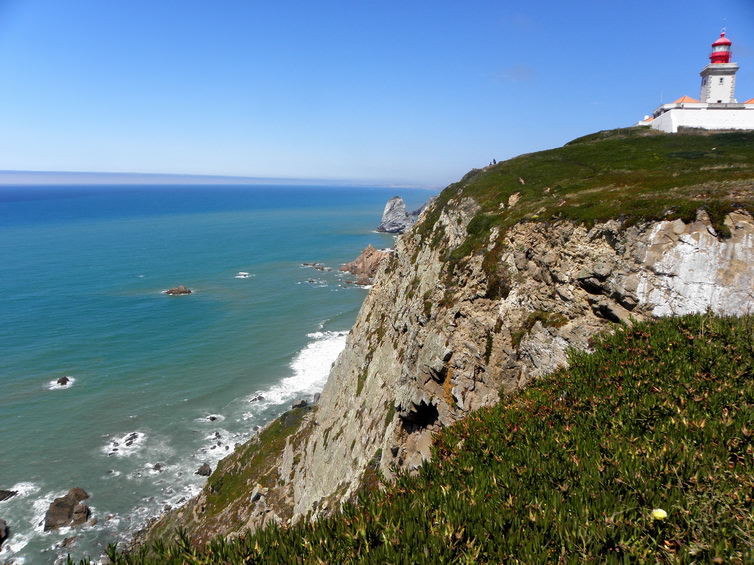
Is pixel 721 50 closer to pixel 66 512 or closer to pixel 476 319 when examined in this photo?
pixel 476 319

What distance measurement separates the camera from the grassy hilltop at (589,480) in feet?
21.5

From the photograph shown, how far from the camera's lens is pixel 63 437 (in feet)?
167

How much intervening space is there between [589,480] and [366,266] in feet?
376

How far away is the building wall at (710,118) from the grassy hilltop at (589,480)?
1712 inches

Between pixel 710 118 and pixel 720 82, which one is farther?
pixel 720 82

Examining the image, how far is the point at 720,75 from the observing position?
158 feet

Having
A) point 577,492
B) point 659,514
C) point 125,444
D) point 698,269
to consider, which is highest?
point 698,269

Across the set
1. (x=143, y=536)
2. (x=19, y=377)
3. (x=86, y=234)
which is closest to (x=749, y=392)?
(x=143, y=536)

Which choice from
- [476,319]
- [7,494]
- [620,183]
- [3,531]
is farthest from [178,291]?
[620,183]

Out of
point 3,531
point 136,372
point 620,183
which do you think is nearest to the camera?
point 620,183

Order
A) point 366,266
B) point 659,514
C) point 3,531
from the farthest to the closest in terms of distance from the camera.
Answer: point 366,266 → point 3,531 → point 659,514

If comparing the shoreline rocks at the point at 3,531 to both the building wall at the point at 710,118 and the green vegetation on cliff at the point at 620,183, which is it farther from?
the building wall at the point at 710,118

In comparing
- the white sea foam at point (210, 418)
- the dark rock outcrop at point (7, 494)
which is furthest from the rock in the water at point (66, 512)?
the white sea foam at point (210, 418)

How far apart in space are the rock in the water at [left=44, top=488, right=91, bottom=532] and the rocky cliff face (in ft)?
32.1
